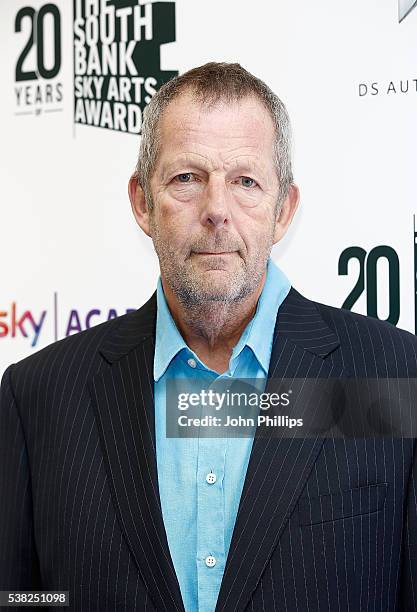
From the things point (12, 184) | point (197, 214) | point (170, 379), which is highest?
point (12, 184)

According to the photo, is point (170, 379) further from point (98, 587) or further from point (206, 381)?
point (98, 587)

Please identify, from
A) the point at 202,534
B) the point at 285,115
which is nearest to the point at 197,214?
the point at 285,115

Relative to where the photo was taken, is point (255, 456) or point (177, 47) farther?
point (177, 47)

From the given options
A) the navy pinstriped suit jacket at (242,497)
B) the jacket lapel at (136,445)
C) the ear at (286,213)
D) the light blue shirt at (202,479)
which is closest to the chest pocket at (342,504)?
the navy pinstriped suit jacket at (242,497)

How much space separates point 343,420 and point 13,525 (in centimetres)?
58

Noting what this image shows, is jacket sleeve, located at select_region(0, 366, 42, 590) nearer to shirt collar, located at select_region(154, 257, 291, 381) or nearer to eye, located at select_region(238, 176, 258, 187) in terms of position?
shirt collar, located at select_region(154, 257, 291, 381)

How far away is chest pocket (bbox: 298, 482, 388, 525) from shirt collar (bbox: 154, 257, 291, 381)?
22 centimetres

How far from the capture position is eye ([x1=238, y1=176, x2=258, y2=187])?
1.22 meters

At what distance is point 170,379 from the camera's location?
4.20ft

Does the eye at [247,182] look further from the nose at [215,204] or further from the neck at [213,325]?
the neck at [213,325]

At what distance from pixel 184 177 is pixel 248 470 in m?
0.46

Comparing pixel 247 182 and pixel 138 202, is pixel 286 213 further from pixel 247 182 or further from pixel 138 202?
pixel 138 202

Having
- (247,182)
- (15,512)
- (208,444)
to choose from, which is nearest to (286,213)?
A: (247,182)
